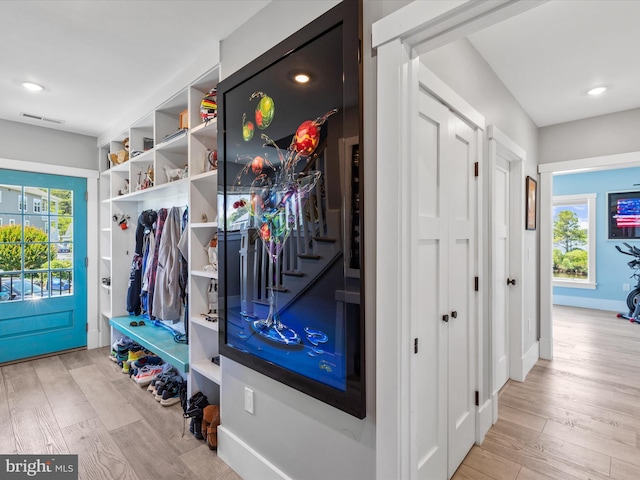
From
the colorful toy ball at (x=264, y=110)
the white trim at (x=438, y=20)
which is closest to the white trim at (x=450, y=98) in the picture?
the white trim at (x=438, y=20)

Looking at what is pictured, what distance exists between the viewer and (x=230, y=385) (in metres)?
1.89

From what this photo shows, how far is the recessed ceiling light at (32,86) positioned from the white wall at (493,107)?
9.42ft

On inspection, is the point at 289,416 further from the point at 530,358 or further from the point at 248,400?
the point at 530,358

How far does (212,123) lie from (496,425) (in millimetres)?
2799

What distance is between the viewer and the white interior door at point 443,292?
1.44 meters

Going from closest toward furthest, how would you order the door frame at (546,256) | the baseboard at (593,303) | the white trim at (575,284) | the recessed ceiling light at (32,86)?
the recessed ceiling light at (32,86) → the door frame at (546,256) → the baseboard at (593,303) → the white trim at (575,284)

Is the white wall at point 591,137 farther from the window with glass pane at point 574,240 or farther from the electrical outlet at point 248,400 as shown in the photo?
the electrical outlet at point 248,400

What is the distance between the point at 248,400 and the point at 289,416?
325 mm

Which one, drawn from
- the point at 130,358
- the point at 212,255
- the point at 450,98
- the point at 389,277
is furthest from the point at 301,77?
the point at 130,358

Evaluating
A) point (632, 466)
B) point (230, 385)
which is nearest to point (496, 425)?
point (632, 466)

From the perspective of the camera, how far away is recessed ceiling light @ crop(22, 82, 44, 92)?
97.3 inches

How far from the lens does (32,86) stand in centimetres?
250

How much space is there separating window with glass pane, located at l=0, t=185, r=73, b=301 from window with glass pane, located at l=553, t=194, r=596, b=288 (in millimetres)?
7579

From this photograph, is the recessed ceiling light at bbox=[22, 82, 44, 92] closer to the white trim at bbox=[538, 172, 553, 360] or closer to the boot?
the boot
